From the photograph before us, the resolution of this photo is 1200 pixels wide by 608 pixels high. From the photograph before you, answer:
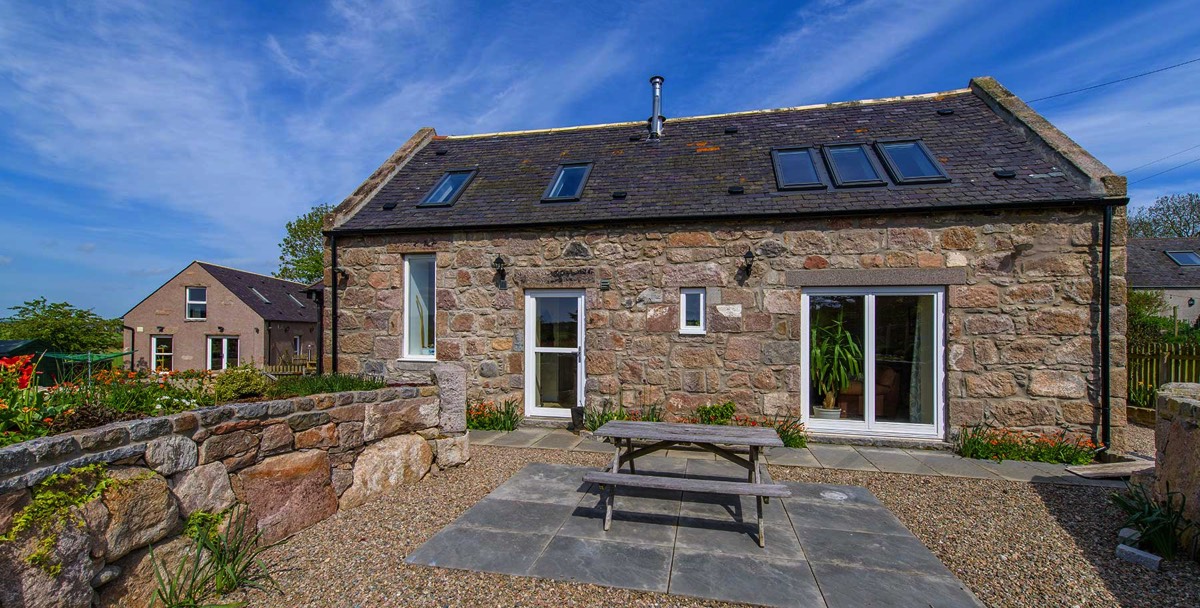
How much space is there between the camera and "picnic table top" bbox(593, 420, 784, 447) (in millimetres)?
4145

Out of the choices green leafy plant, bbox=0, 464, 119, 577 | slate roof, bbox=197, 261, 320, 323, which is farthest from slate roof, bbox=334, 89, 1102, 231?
slate roof, bbox=197, 261, 320, 323

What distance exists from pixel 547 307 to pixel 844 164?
4980 mm

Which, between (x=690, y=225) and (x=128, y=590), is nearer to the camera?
(x=128, y=590)

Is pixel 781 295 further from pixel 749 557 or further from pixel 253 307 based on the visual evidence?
pixel 253 307

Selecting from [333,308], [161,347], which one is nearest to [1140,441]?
[333,308]

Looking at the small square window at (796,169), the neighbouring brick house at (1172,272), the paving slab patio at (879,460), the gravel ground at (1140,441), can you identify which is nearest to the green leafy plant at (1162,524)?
the paving slab patio at (879,460)

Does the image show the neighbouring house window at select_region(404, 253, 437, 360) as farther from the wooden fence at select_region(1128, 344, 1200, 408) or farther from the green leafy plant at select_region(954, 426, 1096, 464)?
the wooden fence at select_region(1128, 344, 1200, 408)

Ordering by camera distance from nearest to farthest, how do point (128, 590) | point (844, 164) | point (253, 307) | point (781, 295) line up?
point (128, 590) → point (781, 295) → point (844, 164) → point (253, 307)

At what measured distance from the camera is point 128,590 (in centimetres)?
284

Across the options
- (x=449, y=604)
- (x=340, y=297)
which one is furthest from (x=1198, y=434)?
(x=340, y=297)

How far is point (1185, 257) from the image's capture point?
22.6m

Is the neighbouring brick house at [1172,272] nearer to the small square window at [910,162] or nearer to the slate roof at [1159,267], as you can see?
the slate roof at [1159,267]

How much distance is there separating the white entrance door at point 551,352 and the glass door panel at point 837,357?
3340 millimetres

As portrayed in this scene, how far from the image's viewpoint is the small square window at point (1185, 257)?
72.7 ft
